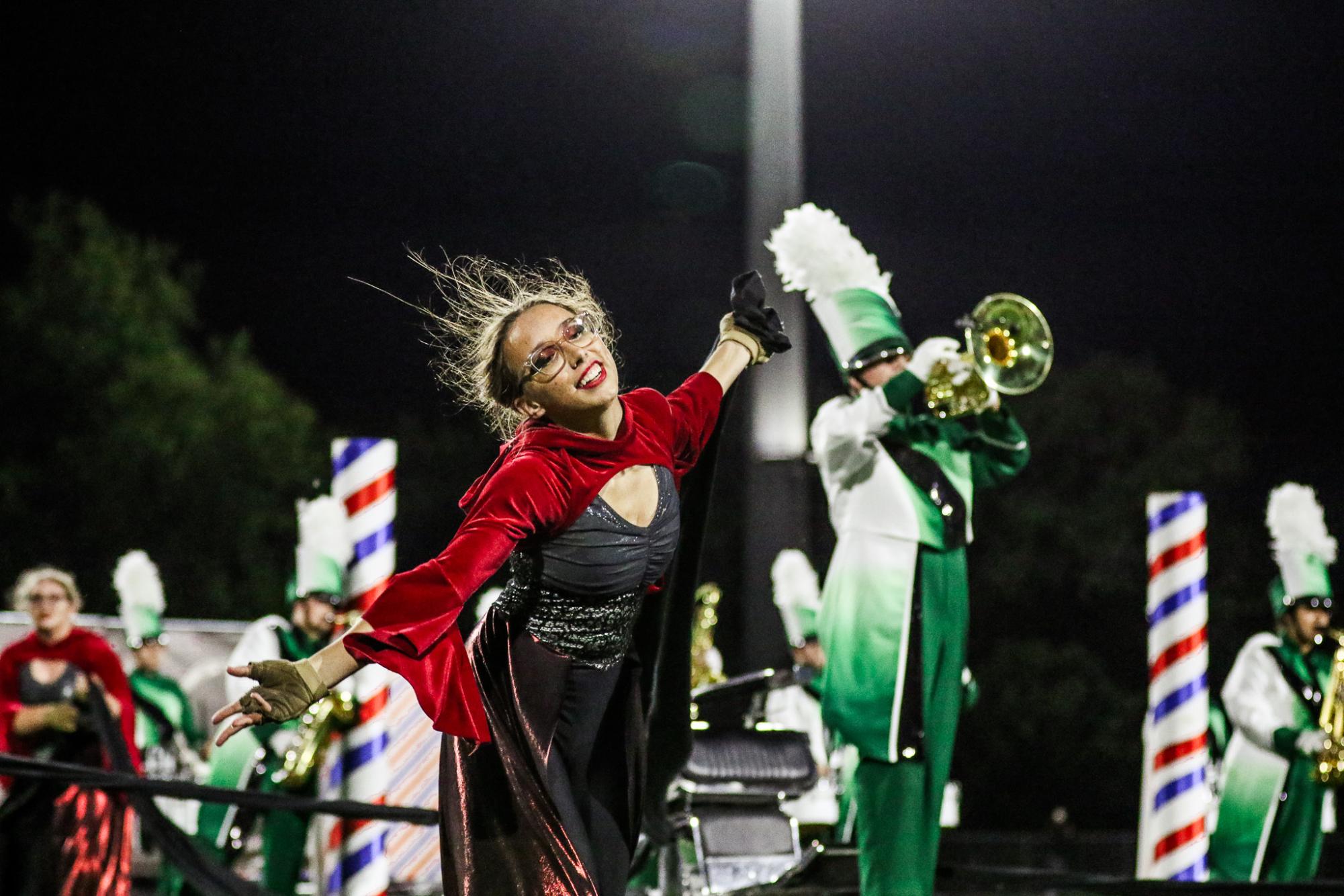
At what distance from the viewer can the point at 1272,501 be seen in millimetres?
9336

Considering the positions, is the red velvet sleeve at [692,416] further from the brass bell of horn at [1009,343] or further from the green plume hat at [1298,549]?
the green plume hat at [1298,549]

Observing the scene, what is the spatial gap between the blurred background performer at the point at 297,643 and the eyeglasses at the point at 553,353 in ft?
12.4

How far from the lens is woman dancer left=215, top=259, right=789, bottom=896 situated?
3.57 meters

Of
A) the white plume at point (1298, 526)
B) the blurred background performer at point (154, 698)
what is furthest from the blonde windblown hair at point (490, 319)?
the blurred background performer at point (154, 698)

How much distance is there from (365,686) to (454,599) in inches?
153

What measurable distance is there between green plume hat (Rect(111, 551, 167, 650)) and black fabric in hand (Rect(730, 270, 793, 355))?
9.39 m

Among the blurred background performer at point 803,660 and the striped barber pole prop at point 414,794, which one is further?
the blurred background performer at point 803,660

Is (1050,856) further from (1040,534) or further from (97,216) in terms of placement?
(97,216)

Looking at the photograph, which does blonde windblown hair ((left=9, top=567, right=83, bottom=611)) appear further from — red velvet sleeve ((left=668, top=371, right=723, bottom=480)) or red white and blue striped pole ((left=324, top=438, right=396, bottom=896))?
red velvet sleeve ((left=668, top=371, right=723, bottom=480))

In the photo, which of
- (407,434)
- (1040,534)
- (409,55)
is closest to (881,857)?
(409,55)

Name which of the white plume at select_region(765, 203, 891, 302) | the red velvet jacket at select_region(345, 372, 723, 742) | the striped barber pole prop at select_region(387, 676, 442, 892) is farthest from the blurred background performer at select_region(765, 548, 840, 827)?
the red velvet jacket at select_region(345, 372, 723, 742)

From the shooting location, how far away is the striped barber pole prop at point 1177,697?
7.98 metres

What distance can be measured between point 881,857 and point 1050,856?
486 centimetres

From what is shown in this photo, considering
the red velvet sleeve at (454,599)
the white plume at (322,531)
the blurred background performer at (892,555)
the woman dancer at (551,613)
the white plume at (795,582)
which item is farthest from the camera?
the white plume at (795,582)
